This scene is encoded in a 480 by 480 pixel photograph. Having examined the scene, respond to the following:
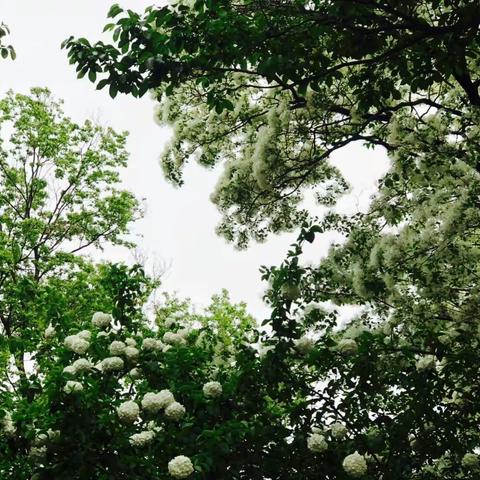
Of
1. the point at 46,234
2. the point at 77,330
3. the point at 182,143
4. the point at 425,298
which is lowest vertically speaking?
the point at 425,298

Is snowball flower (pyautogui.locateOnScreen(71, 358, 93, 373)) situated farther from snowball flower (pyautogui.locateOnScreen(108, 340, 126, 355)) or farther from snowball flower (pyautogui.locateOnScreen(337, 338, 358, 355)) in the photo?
snowball flower (pyautogui.locateOnScreen(337, 338, 358, 355))

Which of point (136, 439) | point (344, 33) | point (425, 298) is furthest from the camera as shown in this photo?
point (425, 298)

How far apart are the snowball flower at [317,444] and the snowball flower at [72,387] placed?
6.63ft

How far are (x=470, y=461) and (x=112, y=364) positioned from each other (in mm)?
3491

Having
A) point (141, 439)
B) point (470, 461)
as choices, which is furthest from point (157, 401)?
point (470, 461)

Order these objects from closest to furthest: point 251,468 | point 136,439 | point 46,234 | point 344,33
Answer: point 136,439 < point 251,468 < point 344,33 < point 46,234

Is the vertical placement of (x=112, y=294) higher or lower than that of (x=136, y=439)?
higher

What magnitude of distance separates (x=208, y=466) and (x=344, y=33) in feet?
14.2

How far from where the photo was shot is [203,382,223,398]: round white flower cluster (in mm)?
5211

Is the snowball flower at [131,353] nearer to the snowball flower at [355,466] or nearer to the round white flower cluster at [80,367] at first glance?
the round white flower cluster at [80,367]

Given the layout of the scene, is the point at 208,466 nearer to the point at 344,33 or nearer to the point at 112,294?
the point at 112,294

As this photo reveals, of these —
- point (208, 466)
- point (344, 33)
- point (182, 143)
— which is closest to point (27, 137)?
point (182, 143)

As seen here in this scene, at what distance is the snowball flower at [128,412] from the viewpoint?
4836 millimetres

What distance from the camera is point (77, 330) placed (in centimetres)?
639
